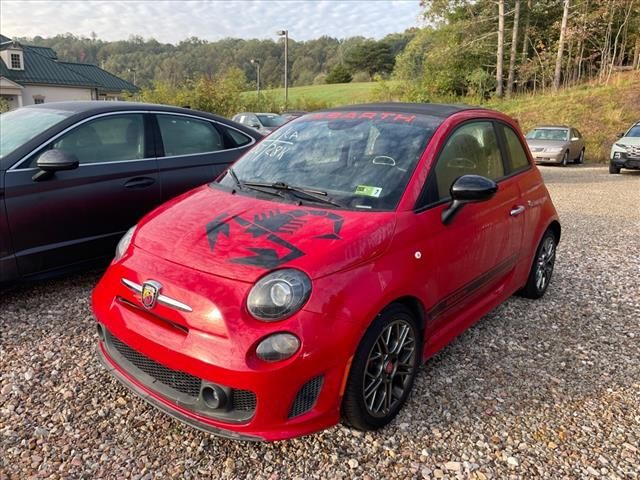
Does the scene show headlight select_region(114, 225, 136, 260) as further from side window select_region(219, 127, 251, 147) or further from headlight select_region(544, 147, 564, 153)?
headlight select_region(544, 147, 564, 153)

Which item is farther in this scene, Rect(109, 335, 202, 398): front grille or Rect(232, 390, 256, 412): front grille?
Rect(109, 335, 202, 398): front grille

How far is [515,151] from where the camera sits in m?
4.09

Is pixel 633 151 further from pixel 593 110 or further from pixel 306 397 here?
pixel 306 397

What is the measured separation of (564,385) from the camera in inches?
125

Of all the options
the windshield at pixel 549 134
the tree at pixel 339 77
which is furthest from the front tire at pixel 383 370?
the tree at pixel 339 77

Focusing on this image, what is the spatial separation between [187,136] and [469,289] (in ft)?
10.8

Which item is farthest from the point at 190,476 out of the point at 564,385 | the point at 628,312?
the point at 628,312

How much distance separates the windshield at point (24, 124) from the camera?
4051 millimetres

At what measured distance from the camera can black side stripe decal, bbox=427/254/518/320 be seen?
2923mm

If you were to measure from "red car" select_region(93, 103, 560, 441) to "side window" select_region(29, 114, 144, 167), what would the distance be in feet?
5.07

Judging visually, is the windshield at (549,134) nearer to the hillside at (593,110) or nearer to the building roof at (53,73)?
the hillside at (593,110)

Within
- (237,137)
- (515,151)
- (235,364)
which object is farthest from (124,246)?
(515,151)

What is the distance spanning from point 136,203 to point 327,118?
2.06 m

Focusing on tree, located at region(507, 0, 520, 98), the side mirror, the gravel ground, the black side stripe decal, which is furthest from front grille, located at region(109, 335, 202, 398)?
tree, located at region(507, 0, 520, 98)
